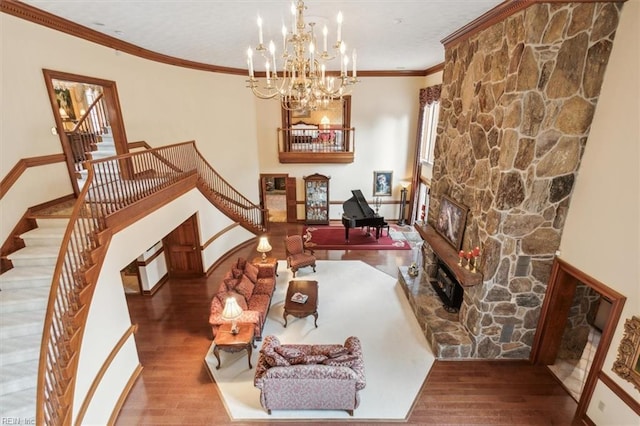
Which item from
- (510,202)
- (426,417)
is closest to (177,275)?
(426,417)

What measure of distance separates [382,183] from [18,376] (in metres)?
11.5

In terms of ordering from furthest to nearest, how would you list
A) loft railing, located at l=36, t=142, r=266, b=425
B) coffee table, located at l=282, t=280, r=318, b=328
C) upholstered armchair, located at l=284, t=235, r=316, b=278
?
1. upholstered armchair, located at l=284, t=235, r=316, b=278
2. coffee table, located at l=282, t=280, r=318, b=328
3. loft railing, located at l=36, t=142, r=266, b=425

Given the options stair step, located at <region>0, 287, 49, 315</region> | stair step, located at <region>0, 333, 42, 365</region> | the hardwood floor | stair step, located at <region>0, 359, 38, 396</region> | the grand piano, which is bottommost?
the hardwood floor

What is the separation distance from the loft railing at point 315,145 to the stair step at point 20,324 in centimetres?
915

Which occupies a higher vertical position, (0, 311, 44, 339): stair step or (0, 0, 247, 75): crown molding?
(0, 0, 247, 75): crown molding

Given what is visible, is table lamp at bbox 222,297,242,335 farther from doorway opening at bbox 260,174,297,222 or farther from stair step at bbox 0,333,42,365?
doorway opening at bbox 260,174,297,222

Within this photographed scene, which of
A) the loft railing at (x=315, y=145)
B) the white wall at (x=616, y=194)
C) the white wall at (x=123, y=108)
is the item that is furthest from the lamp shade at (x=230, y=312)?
the loft railing at (x=315, y=145)

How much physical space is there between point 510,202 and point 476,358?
299 centimetres

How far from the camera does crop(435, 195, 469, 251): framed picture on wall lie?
19.3 ft

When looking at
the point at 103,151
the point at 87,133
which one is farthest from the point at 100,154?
the point at 87,133

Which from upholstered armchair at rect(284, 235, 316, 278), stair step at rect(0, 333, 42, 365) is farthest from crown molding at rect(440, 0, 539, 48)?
stair step at rect(0, 333, 42, 365)

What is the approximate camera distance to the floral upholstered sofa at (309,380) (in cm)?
428

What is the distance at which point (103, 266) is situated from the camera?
4.41 meters

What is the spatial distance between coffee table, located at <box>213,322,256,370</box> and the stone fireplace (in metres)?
3.78
